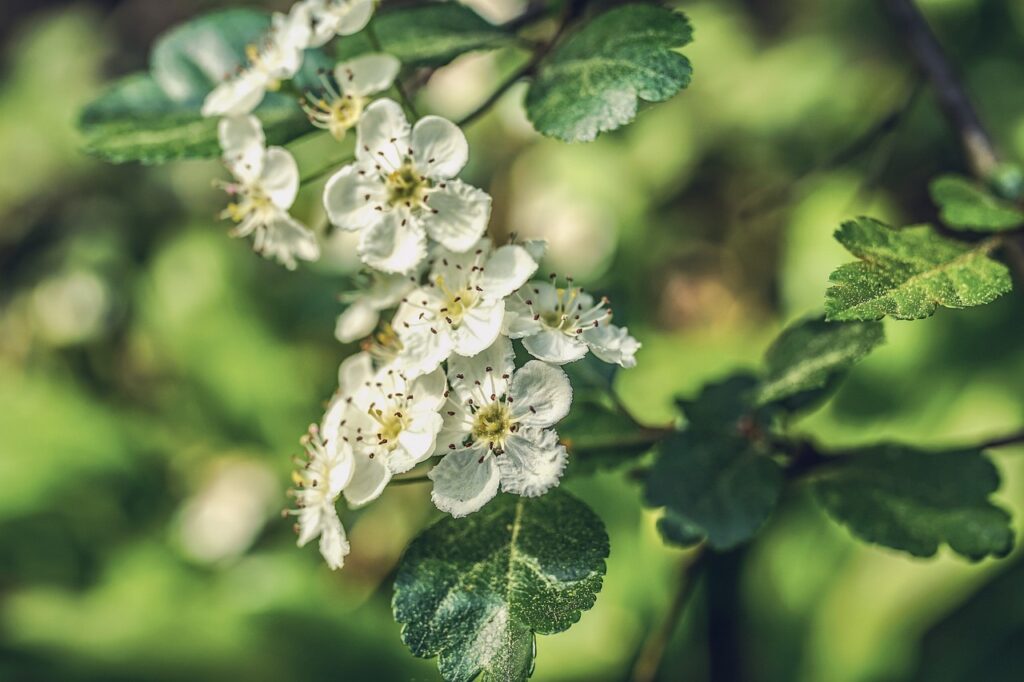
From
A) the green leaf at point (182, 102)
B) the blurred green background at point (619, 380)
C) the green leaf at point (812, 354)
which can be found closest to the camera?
the green leaf at point (812, 354)

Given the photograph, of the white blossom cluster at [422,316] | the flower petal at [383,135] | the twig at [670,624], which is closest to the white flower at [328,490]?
the white blossom cluster at [422,316]

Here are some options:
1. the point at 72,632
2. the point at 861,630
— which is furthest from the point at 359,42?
the point at 72,632

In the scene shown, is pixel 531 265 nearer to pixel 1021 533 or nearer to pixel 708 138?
pixel 1021 533

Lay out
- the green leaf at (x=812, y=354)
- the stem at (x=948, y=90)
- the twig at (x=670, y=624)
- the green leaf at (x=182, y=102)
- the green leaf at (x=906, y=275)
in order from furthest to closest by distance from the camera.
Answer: the twig at (x=670, y=624)
the stem at (x=948, y=90)
the green leaf at (x=182, y=102)
the green leaf at (x=812, y=354)
the green leaf at (x=906, y=275)

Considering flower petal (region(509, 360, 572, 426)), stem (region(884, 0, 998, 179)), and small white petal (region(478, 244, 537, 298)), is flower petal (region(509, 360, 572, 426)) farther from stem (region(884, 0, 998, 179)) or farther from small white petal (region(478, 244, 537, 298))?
stem (region(884, 0, 998, 179))

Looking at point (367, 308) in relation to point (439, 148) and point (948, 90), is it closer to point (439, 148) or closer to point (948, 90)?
point (439, 148)

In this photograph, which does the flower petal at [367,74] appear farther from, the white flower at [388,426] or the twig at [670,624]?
the twig at [670,624]

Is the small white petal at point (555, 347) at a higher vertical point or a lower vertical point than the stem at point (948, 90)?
lower
